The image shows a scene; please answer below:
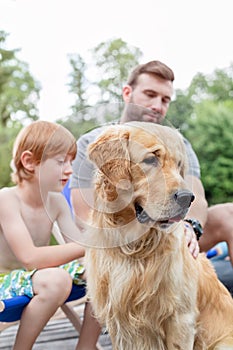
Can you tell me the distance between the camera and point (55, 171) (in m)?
1.88

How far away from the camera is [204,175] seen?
303 inches

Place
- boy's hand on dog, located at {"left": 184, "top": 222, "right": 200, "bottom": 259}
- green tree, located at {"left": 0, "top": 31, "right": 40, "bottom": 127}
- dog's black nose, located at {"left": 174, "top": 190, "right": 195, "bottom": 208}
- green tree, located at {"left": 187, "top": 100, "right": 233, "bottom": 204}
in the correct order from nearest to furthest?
dog's black nose, located at {"left": 174, "top": 190, "right": 195, "bottom": 208} → boy's hand on dog, located at {"left": 184, "top": 222, "right": 200, "bottom": 259} → green tree, located at {"left": 187, "top": 100, "right": 233, "bottom": 204} → green tree, located at {"left": 0, "top": 31, "right": 40, "bottom": 127}

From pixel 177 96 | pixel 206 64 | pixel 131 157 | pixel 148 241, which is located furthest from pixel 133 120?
pixel 206 64

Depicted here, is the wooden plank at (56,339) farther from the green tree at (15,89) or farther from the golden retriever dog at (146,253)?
the green tree at (15,89)

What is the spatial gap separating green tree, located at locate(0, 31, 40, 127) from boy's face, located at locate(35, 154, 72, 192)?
23.7 feet

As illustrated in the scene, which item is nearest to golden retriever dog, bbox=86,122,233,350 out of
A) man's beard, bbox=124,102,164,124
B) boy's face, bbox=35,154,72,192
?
man's beard, bbox=124,102,164,124

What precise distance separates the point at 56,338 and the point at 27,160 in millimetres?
1103

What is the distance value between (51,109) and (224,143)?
549 cm

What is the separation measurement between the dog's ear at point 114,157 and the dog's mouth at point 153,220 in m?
0.08

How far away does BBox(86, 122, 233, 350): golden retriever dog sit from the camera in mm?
1527

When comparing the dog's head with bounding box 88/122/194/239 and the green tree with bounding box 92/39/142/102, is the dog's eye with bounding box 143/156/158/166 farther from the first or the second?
the green tree with bounding box 92/39/142/102

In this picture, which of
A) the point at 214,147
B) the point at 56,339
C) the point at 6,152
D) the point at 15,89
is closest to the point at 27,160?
the point at 56,339

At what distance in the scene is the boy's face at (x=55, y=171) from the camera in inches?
73.4

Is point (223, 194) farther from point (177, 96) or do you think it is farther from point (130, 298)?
point (130, 298)
